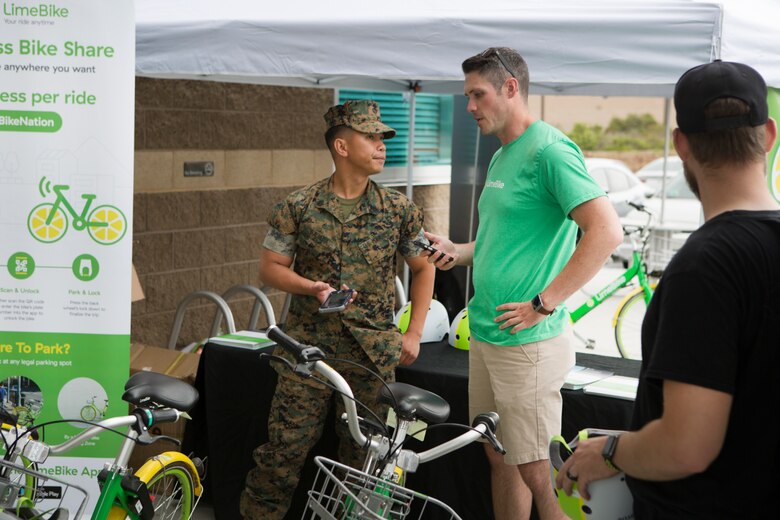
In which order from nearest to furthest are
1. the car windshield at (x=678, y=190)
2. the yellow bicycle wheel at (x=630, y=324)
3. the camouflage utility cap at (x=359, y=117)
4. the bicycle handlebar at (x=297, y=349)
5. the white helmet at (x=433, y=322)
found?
the bicycle handlebar at (x=297, y=349), the camouflage utility cap at (x=359, y=117), the white helmet at (x=433, y=322), the yellow bicycle wheel at (x=630, y=324), the car windshield at (x=678, y=190)

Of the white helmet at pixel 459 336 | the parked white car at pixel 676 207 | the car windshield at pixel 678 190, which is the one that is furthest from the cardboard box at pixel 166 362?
the car windshield at pixel 678 190

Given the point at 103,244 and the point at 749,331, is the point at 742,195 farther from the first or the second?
the point at 103,244

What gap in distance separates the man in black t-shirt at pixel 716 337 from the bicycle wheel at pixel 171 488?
73.6 inches

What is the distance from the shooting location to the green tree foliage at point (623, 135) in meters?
33.4

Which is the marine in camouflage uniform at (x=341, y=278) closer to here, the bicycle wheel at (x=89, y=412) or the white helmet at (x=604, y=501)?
the bicycle wheel at (x=89, y=412)

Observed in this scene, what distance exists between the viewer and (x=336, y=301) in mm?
3268

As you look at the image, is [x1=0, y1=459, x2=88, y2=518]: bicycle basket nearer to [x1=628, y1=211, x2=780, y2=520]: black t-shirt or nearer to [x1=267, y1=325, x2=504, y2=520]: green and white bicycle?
[x1=267, y1=325, x2=504, y2=520]: green and white bicycle

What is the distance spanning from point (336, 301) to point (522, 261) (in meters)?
0.65

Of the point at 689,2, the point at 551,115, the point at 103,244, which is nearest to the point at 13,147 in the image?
the point at 103,244

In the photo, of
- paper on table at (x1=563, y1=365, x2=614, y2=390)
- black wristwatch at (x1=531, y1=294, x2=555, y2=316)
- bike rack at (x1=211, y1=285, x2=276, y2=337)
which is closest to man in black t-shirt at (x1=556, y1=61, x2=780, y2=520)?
black wristwatch at (x1=531, y1=294, x2=555, y2=316)

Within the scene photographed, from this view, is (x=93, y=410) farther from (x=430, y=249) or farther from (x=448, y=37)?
(x=448, y=37)

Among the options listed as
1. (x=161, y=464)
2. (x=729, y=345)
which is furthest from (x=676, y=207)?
(x=729, y=345)

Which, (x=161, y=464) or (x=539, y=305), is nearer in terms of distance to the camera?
(x=539, y=305)

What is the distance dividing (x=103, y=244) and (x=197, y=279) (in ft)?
9.63
